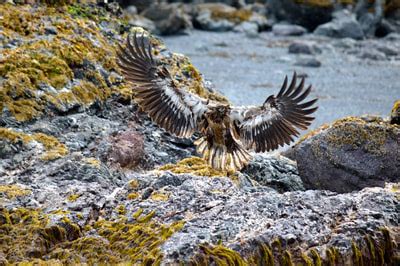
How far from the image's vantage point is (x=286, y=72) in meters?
20.4

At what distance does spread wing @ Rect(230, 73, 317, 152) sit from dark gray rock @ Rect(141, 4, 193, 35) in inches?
844

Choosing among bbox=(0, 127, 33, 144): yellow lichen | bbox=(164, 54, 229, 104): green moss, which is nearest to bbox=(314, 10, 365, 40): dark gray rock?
bbox=(164, 54, 229, 104): green moss

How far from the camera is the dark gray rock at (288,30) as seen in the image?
29.2 m

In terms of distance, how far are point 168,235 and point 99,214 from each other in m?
0.67

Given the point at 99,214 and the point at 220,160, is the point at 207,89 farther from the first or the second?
the point at 99,214

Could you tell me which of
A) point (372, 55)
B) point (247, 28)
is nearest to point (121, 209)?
point (372, 55)

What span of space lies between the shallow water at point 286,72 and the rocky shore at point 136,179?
6.40m

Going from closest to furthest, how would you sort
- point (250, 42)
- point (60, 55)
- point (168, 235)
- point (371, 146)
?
point (168, 235), point (371, 146), point (60, 55), point (250, 42)

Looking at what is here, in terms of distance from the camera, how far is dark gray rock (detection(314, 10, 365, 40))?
27516 millimetres

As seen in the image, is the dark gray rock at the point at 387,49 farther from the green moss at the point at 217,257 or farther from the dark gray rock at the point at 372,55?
the green moss at the point at 217,257

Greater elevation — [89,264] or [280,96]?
[280,96]

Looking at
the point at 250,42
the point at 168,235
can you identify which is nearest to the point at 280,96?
the point at 168,235

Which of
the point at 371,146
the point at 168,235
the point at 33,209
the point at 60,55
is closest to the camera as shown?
the point at 168,235

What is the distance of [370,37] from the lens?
28.0 m
